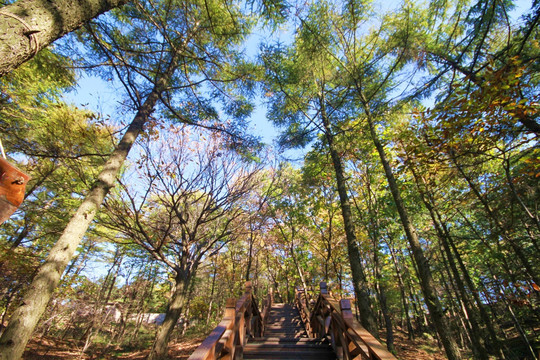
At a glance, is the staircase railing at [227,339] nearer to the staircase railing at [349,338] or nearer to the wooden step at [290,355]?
the wooden step at [290,355]

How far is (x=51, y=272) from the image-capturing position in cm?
323

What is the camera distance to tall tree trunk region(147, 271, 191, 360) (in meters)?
4.44

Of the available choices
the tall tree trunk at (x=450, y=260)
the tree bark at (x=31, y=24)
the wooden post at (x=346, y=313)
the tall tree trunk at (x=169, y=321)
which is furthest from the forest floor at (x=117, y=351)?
the tree bark at (x=31, y=24)

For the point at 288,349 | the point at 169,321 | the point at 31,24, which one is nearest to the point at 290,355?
the point at 288,349

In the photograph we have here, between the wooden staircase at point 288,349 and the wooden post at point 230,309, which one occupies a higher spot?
the wooden post at point 230,309

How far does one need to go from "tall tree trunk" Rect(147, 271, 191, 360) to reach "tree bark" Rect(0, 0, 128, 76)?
4757mm

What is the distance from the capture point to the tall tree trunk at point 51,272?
2777 mm

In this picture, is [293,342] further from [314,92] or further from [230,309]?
[314,92]

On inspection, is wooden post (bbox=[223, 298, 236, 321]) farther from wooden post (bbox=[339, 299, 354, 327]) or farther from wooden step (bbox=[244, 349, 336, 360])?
wooden post (bbox=[339, 299, 354, 327])

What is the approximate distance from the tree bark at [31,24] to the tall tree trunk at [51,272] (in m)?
2.93

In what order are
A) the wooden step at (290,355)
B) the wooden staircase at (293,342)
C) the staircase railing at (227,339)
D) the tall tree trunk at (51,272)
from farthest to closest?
the wooden step at (290,355) < the tall tree trunk at (51,272) < the wooden staircase at (293,342) < the staircase railing at (227,339)

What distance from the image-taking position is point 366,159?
371 inches

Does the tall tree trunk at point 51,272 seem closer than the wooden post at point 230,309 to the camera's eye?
Yes

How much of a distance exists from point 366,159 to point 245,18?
7.05 meters
